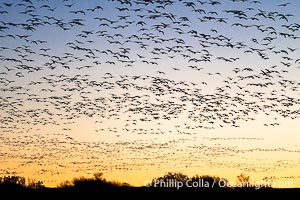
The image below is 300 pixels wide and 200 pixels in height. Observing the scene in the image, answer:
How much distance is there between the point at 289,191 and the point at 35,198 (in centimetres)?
1624

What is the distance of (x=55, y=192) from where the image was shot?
3238cm

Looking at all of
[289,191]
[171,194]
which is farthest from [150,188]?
[289,191]

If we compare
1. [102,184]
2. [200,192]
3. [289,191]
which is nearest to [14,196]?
[200,192]

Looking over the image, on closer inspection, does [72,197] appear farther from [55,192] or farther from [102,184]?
[102,184]

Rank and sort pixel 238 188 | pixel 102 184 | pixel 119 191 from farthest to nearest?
pixel 102 184, pixel 238 188, pixel 119 191

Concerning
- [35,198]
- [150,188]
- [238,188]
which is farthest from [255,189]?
[35,198]

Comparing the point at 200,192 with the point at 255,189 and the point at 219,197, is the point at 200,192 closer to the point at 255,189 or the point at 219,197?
the point at 219,197

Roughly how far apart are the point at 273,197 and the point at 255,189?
1867mm

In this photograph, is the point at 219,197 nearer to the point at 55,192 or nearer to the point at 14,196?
the point at 55,192

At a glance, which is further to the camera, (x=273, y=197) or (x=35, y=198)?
(x=273, y=197)

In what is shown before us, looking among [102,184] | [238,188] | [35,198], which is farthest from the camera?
[102,184]

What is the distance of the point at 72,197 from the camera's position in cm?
3172

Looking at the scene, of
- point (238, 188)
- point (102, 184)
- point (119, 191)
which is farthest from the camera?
point (102, 184)

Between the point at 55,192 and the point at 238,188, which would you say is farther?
the point at 238,188
